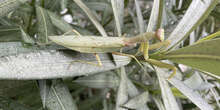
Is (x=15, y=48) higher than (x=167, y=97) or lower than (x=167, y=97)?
higher

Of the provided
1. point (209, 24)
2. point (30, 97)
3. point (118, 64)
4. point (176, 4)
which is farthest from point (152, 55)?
point (209, 24)

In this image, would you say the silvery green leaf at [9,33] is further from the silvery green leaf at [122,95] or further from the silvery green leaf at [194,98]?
the silvery green leaf at [194,98]

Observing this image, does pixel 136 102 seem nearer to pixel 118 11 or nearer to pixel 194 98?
pixel 194 98

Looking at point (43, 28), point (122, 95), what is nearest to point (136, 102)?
point (122, 95)

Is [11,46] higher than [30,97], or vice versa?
[11,46]

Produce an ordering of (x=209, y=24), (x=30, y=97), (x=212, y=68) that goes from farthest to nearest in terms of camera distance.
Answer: (x=209, y=24), (x=30, y=97), (x=212, y=68)

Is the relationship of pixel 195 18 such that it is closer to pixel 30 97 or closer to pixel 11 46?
pixel 11 46

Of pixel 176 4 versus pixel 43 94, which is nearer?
pixel 43 94

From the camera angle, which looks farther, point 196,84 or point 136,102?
point 196,84
